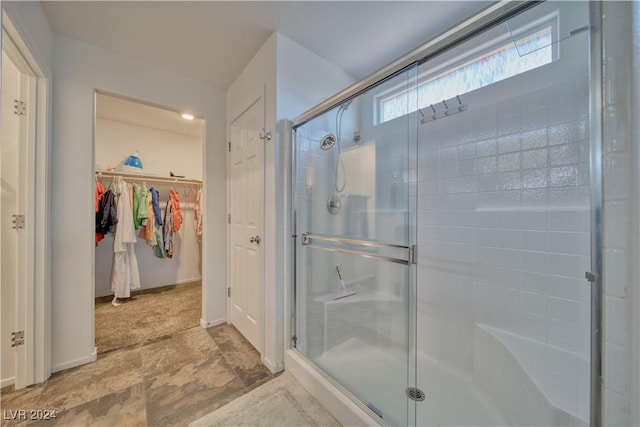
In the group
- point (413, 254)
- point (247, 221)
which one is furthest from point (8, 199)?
point (413, 254)

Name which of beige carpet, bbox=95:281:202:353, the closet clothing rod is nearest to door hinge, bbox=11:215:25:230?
beige carpet, bbox=95:281:202:353

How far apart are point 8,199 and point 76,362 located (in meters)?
1.22

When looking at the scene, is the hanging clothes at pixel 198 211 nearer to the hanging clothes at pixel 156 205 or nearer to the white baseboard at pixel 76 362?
the hanging clothes at pixel 156 205

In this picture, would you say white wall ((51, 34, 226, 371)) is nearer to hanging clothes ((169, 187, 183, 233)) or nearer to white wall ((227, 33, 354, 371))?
white wall ((227, 33, 354, 371))

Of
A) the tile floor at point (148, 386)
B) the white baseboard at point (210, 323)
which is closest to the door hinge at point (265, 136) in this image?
the tile floor at point (148, 386)

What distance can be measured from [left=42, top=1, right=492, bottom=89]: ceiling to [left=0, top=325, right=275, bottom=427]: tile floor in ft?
7.96

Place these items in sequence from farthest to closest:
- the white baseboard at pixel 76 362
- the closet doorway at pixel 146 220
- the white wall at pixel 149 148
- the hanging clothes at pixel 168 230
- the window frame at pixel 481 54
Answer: the hanging clothes at pixel 168 230 < the white wall at pixel 149 148 < the closet doorway at pixel 146 220 < the white baseboard at pixel 76 362 < the window frame at pixel 481 54

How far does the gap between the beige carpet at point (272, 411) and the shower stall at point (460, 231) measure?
0.20m

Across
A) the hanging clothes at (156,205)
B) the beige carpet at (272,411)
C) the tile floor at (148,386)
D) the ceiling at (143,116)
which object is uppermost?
the ceiling at (143,116)

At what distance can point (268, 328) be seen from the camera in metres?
1.76

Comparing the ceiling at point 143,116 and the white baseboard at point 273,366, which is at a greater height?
the ceiling at point 143,116

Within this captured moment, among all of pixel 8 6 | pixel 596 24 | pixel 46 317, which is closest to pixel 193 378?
pixel 46 317

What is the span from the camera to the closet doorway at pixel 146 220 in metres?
2.64

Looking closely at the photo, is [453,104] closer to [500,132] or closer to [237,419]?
[500,132]
